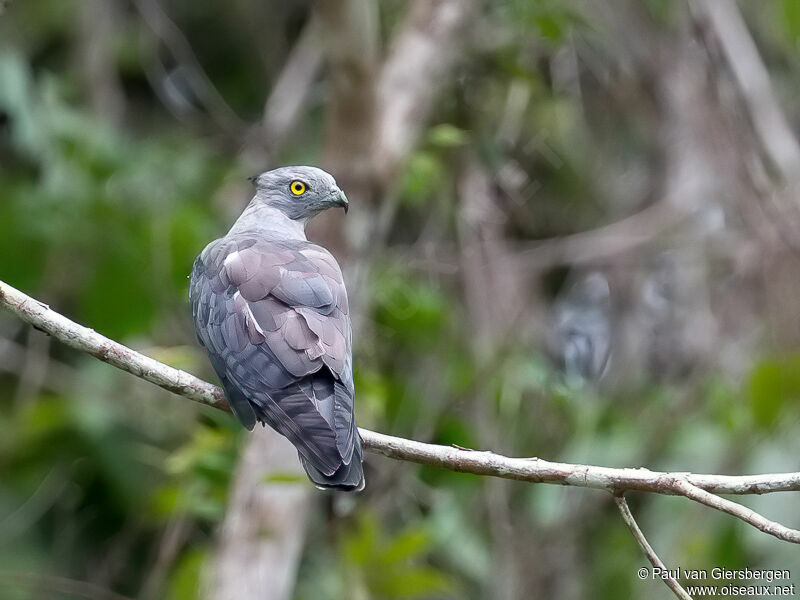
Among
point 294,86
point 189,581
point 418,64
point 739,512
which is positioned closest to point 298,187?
point 418,64

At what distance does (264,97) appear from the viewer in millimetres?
8195

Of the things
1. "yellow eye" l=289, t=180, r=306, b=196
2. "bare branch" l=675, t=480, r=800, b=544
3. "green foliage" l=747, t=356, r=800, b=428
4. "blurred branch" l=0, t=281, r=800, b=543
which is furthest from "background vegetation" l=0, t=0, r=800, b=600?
"bare branch" l=675, t=480, r=800, b=544

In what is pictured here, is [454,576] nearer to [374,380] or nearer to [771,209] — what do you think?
[374,380]

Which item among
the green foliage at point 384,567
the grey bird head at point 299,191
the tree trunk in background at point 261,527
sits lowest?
the tree trunk in background at point 261,527

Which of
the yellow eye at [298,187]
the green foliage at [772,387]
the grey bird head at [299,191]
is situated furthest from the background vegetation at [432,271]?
the yellow eye at [298,187]

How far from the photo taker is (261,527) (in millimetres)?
5418

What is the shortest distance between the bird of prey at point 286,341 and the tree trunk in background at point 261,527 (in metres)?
1.53

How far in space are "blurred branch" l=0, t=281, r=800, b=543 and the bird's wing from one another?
0.43 feet

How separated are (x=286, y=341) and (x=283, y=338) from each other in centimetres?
2

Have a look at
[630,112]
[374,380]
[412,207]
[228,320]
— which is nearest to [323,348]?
[228,320]

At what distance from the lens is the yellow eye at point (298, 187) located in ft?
14.8

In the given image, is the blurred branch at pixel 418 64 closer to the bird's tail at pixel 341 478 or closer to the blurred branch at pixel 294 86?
the blurred branch at pixel 294 86

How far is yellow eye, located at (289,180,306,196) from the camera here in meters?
4.52

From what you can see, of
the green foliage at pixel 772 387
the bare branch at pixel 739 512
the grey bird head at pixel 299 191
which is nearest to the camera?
the bare branch at pixel 739 512
